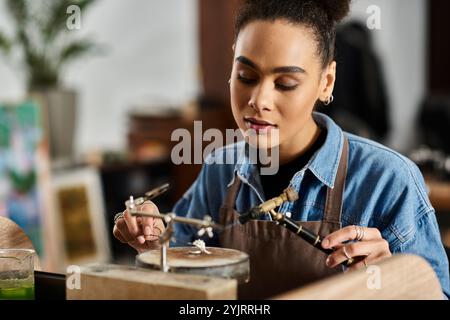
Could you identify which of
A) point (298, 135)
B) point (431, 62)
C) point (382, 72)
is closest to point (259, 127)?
point (298, 135)

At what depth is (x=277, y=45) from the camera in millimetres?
1264

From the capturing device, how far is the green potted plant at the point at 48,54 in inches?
170

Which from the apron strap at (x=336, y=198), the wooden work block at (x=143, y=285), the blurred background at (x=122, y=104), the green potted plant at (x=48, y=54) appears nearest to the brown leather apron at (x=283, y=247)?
the apron strap at (x=336, y=198)

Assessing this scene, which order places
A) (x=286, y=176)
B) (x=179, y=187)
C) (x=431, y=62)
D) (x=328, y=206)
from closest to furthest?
(x=328, y=206) → (x=286, y=176) → (x=179, y=187) → (x=431, y=62)

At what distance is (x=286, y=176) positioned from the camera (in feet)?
5.15

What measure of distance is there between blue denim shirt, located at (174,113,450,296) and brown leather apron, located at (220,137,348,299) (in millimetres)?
17

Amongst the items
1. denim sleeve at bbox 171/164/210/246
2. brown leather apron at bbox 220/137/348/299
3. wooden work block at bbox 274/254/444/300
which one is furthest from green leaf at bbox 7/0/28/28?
wooden work block at bbox 274/254/444/300

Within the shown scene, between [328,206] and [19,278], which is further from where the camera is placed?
[328,206]

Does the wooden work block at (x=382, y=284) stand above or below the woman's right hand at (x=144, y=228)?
below

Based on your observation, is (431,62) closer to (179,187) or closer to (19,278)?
(179,187)

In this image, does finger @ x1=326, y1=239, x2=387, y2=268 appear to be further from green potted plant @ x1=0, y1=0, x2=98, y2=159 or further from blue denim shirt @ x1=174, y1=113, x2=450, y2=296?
green potted plant @ x1=0, y1=0, x2=98, y2=159

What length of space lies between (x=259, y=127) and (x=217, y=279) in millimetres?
380

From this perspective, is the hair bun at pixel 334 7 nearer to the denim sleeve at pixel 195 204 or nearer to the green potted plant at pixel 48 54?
the denim sleeve at pixel 195 204

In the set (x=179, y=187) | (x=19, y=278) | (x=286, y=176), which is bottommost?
(x=179, y=187)
